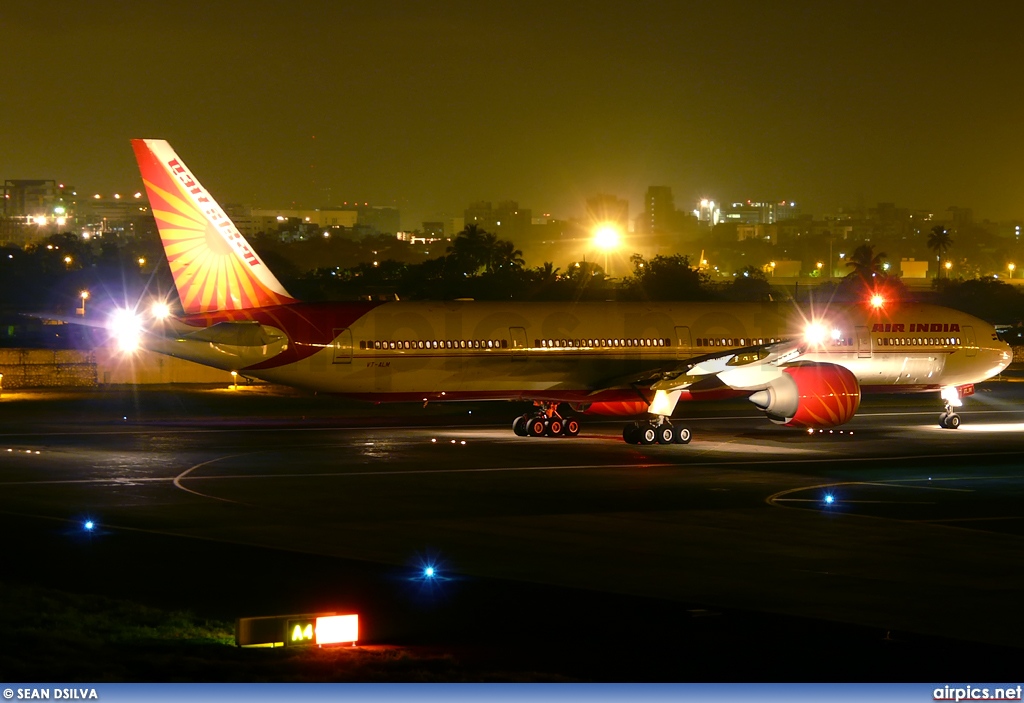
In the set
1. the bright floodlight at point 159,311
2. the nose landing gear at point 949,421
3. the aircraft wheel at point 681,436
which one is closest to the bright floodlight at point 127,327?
the bright floodlight at point 159,311

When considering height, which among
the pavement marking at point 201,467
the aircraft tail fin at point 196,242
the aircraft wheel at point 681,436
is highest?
the aircraft tail fin at point 196,242

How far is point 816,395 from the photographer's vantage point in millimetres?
37125

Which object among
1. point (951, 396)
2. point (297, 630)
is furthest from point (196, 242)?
point (951, 396)

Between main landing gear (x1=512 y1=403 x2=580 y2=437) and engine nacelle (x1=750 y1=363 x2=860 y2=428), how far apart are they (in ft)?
19.6

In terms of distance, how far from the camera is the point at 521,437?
126ft

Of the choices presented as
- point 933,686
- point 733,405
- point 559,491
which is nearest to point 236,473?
point 559,491

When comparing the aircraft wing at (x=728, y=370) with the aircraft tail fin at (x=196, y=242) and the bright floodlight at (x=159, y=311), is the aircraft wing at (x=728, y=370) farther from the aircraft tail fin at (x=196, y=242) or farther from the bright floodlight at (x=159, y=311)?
the bright floodlight at (x=159, y=311)

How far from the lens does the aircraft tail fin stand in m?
35.8

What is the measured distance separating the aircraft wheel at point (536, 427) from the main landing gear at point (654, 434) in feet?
9.36

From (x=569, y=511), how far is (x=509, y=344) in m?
15.7

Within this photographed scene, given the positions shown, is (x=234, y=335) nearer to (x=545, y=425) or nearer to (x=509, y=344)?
(x=509, y=344)

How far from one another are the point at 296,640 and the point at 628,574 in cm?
593

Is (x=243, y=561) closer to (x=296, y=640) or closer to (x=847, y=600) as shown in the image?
(x=296, y=640)

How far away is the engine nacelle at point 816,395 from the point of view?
1462 inches
